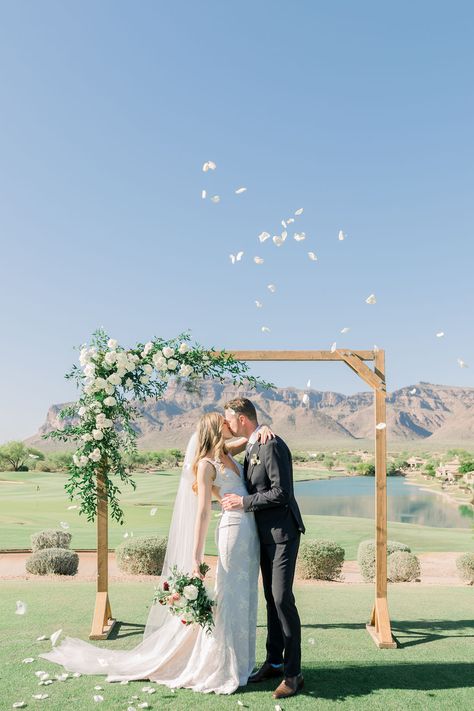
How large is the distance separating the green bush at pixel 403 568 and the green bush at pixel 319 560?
0.99m

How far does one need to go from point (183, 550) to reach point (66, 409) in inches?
95.1

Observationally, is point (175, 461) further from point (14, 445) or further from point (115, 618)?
point (115, 618)

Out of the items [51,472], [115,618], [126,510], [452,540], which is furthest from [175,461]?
[115,618]

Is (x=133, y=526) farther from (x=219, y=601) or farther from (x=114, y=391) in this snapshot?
(x=219, y=601)

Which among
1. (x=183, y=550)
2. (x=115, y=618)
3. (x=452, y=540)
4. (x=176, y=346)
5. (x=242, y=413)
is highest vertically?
(x=176, y=346)

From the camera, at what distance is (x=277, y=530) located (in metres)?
4.88

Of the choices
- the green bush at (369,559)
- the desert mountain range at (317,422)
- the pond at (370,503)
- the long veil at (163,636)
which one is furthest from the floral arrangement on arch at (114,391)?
the pond at (370,503)

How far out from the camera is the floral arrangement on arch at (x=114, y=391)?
267 inches

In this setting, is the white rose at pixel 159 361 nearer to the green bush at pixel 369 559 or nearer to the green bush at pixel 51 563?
the green bush at pixel 51 563

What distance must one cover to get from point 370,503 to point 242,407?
47381 millimetres

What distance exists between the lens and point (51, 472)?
45.5 meters

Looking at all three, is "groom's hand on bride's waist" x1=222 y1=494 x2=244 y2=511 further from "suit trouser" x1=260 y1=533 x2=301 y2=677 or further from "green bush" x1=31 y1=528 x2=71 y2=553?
"green bush" x1=31 y1=528 x2=71 y2=553

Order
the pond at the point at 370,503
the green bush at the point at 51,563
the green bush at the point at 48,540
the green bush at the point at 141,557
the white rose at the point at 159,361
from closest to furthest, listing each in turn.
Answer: the white rose at the point at 159,361
the green bush at the point at 51,563
the green bush at the point at 141,557
the green bush at the point at 48,540
the pond at the point at 370,503

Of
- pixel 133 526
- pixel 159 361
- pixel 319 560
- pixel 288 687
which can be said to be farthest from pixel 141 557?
pixel 133 526
